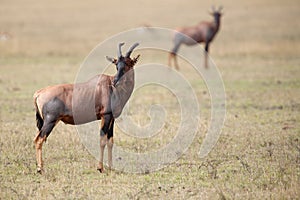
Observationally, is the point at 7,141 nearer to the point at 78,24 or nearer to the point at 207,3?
the point at 78,24

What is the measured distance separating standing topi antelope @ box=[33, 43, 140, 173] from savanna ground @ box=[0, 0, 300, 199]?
713 mm

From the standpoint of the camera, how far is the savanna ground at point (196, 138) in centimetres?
906

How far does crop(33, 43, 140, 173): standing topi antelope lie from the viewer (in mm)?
9875

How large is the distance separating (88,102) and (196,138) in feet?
10.6

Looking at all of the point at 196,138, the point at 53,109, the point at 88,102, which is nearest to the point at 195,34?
the point at 196,138

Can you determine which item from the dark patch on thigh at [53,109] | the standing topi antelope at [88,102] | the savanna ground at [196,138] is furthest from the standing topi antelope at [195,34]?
the dark patch on thigh at [53,109]

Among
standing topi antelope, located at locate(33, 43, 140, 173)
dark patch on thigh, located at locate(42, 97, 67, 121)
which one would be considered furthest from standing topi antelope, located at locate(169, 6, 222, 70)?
dark patch on thigh, located at locate(42, 97, 67, 121)

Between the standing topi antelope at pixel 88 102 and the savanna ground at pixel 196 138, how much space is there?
28.1 inches

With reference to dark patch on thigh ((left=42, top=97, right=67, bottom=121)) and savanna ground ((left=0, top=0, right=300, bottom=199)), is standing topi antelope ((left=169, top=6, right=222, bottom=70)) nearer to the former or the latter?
savanna ground ((left=0, top=0, right=300, bottom=199))

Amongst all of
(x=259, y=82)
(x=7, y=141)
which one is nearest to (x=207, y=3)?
(x=259, y=82)

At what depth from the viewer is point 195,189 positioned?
29.7 feet

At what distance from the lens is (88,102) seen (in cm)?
1038

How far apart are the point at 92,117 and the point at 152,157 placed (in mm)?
1468

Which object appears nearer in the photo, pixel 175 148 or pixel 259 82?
pixel 175 148
